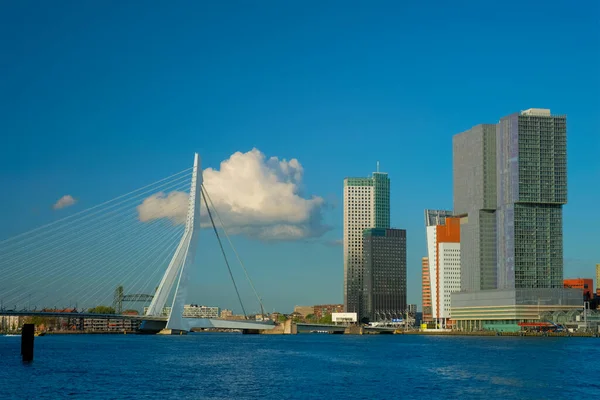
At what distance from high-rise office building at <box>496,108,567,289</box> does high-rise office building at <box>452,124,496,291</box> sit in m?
2.54

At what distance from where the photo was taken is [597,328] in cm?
15838

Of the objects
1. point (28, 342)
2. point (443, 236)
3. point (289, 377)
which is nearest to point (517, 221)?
point (443, 236)

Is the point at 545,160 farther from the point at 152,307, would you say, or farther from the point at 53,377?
the point at 53,377

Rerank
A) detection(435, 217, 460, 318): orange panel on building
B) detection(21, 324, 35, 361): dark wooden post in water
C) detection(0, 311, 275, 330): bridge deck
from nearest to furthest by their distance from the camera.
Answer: detection(21, 324, 35, 361): dark wooden post in water < detection(0, 311, 275, 330): bridge deck < detection(435, 217, 460, 318): orange panel on building

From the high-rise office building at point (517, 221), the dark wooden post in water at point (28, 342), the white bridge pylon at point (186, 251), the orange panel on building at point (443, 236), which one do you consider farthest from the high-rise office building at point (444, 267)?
the dark wooden post in water at point (28, 342)

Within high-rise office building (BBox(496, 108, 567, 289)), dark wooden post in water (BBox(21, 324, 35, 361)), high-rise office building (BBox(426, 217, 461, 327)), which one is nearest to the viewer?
dark wooden post in water (BBox(21, 324, 35, 361))

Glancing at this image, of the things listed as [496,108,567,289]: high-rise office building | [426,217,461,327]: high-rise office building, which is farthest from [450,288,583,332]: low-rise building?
[426,217,461,327]: high-rise office building

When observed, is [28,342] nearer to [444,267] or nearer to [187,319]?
[187,319]

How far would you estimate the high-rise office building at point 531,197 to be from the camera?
525ft

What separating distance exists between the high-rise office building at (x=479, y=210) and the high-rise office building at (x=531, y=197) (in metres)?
2.54

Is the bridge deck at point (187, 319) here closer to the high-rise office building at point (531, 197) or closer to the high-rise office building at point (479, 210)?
the high-rise office building at point (479, 210)

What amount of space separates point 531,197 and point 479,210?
402 inches

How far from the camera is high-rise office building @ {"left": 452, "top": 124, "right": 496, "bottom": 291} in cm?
16561

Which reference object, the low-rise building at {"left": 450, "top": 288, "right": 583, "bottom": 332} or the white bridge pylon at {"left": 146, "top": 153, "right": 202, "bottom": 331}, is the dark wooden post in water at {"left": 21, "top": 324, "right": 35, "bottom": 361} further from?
the low-rise building at {"left": 450, "top": 288, "right": 583, "bottom": 332}
